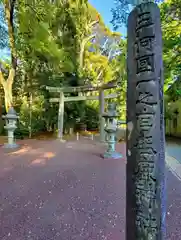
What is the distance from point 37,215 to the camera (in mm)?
1975

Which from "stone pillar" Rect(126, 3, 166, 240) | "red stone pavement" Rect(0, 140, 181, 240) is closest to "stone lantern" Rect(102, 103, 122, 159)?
"red stone pavement" Rect(0, 140, 181, 240)

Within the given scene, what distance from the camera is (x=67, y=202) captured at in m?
2.28

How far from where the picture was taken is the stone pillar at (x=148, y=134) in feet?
2.82

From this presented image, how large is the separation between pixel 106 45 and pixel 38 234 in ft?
45.2

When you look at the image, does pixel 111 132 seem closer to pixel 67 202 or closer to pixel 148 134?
pixel 67 202

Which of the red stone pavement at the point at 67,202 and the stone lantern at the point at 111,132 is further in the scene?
the stone lantern at the point at 111,132

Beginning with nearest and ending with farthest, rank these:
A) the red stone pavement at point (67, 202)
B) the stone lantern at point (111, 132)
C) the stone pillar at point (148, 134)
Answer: the stone pillar at point (148, 134)
the red stone pavement at point (67, 202)
the stone lantern at point (111, 132)

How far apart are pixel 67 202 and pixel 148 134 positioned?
5.99 ft

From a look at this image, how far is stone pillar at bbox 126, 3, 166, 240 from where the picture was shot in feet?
2.82

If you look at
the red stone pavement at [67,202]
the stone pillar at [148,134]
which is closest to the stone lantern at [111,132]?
the red stone pavement at [67,202]

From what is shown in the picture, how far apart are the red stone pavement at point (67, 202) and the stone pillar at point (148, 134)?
3.07 feet

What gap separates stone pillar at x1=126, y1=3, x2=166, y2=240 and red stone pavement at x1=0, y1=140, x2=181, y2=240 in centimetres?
94

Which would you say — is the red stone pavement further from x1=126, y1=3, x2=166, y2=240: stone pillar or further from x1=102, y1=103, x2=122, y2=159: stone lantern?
x1=126, y1=3, x2=166, y2=240: stone pillar

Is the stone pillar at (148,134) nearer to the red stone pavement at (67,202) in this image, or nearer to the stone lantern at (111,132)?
the red stone pavement at (67,202)
